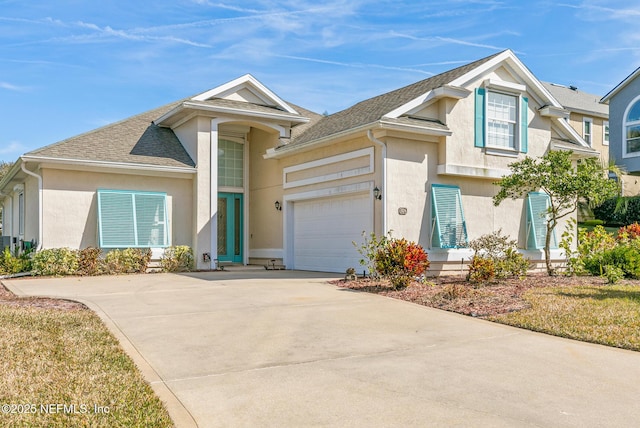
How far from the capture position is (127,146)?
17.0 meters

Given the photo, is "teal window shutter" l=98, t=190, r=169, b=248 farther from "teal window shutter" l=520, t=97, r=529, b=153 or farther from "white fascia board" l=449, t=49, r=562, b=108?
"teal window shutter" l=520, t=97, r=529, b=153

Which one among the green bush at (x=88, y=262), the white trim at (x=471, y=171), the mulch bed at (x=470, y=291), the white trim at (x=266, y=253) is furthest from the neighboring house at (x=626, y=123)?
the green bush at (x=88, y=262)

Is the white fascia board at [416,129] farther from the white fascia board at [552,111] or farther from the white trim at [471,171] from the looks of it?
the white fascia board at [552,111]

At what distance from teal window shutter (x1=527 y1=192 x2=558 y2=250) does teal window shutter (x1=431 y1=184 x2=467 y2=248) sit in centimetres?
272

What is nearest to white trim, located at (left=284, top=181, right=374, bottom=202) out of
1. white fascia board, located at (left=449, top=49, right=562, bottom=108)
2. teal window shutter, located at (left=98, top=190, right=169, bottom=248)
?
white fascia board, located at (left=449, top=49, right=562, bottom=108)

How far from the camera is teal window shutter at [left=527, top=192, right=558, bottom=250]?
16.2 meters

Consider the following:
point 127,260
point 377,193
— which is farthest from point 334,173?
point 127,260

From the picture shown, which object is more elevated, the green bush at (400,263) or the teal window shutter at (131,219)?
the teal window shutter at (131,219)

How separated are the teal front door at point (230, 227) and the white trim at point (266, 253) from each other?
0.49 metres

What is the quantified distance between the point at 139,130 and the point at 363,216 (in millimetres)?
8596

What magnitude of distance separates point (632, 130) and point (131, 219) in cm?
2686

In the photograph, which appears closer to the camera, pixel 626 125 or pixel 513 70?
pixel 513 70

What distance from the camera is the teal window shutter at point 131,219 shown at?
1570 centimetres

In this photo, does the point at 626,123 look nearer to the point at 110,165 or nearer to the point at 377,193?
the point at 377,193
